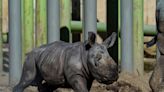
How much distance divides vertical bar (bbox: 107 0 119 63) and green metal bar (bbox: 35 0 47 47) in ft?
3.91

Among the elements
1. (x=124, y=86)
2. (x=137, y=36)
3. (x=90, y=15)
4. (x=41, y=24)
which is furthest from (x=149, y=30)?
(x=124, y=86)

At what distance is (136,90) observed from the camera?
7.08 metres

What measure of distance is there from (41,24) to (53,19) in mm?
659

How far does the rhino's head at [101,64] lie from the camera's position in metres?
5.03

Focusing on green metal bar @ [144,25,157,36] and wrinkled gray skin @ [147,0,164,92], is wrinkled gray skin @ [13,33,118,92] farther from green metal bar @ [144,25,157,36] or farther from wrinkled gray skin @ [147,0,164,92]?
green metal bar @ [144,25,157,36]

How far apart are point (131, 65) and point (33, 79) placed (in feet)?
9.48

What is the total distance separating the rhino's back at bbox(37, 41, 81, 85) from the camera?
Answer: 17.7 feet

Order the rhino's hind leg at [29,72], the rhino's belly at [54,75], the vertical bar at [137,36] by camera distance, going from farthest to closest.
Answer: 1. the vertical bar at [137,36]
2. the rhino's hind leg at [29,72]
3. the rhino's belly at [54,75]

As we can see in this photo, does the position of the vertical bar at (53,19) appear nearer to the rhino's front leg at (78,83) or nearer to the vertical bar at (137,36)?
the vertical bar at (137,36)

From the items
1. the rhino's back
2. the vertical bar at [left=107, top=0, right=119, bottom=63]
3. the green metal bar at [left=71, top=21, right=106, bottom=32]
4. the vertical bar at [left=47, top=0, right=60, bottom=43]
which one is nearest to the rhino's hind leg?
the rhino's back

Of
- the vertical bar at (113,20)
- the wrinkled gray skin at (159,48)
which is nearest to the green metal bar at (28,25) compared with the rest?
the vertical bar at (113,20)

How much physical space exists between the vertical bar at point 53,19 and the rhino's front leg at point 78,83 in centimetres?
269

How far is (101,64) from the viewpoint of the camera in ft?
16.6

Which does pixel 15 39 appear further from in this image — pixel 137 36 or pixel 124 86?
pixel 137 36
